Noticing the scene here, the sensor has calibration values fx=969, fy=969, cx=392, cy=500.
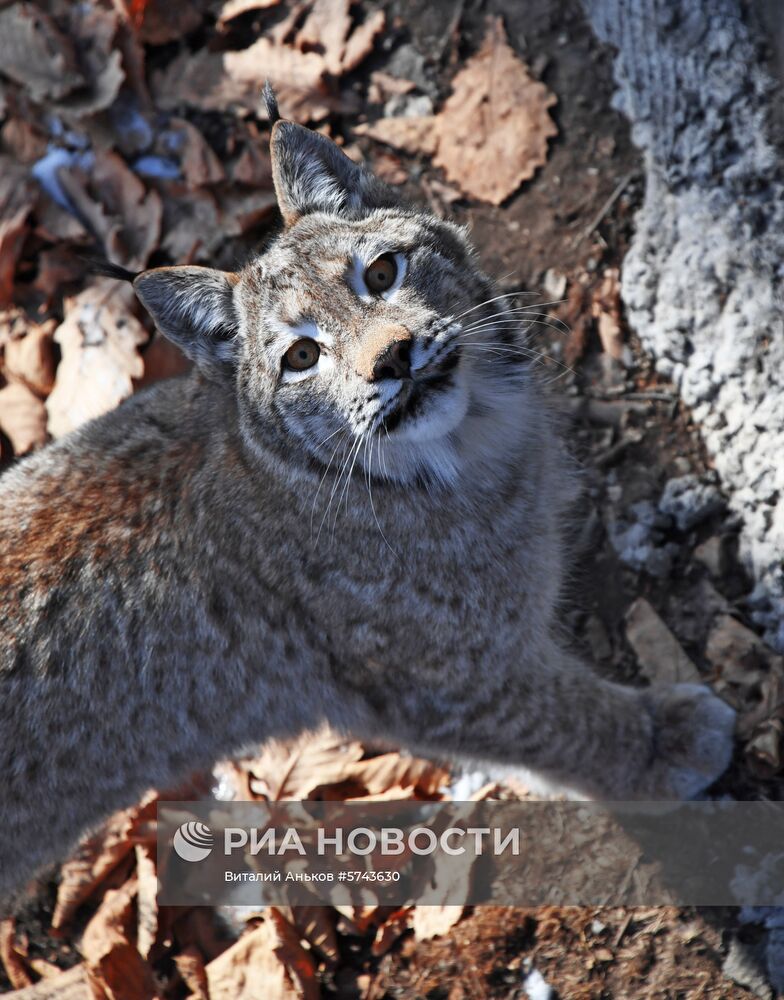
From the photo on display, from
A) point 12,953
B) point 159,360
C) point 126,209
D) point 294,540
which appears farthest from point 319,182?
point 12,953

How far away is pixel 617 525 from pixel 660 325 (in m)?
0.89

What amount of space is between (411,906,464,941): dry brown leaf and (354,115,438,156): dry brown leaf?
359cm

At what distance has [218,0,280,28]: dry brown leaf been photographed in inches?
211

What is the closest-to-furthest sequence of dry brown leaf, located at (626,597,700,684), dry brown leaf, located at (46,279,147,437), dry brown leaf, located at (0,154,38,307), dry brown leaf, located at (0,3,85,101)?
1. dry brown leaf, located at (626,597,700,684)
2. dry brown leaf, located at (46,279,147,437)
3. dry brown leaf, located at (0,154,38,307)
4. dry brown leaf, located at (0,3,85,101)

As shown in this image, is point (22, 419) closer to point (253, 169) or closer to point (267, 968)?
point (253, 169)

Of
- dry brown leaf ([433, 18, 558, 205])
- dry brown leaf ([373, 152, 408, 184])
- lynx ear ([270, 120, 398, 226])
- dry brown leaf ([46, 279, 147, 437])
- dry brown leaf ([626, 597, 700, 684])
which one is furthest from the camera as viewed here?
dry brown leaf ([373, 152, 408, 184])

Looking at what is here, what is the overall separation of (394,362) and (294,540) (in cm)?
81

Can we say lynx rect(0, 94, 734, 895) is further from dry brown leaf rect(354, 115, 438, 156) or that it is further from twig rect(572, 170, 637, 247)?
dry brown leaf rect(354, 115, 438, 156)

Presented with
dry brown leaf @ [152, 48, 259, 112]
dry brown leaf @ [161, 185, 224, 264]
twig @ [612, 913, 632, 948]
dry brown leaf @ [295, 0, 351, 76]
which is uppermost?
dry brown leaf @ [295, 0, 351, 76]

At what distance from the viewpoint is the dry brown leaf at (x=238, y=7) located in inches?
211

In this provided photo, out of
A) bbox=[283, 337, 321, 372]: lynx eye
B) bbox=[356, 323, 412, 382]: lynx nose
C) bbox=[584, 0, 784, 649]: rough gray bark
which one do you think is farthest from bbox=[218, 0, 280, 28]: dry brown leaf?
bbox=[356, 323, 412, 382]: lynx nose

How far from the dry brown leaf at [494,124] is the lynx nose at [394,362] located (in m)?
2.26

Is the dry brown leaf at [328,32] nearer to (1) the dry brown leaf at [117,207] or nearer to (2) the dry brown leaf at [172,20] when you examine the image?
(2) the dry brown leaf at [172,20]

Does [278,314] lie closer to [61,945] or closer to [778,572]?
[778,572]
